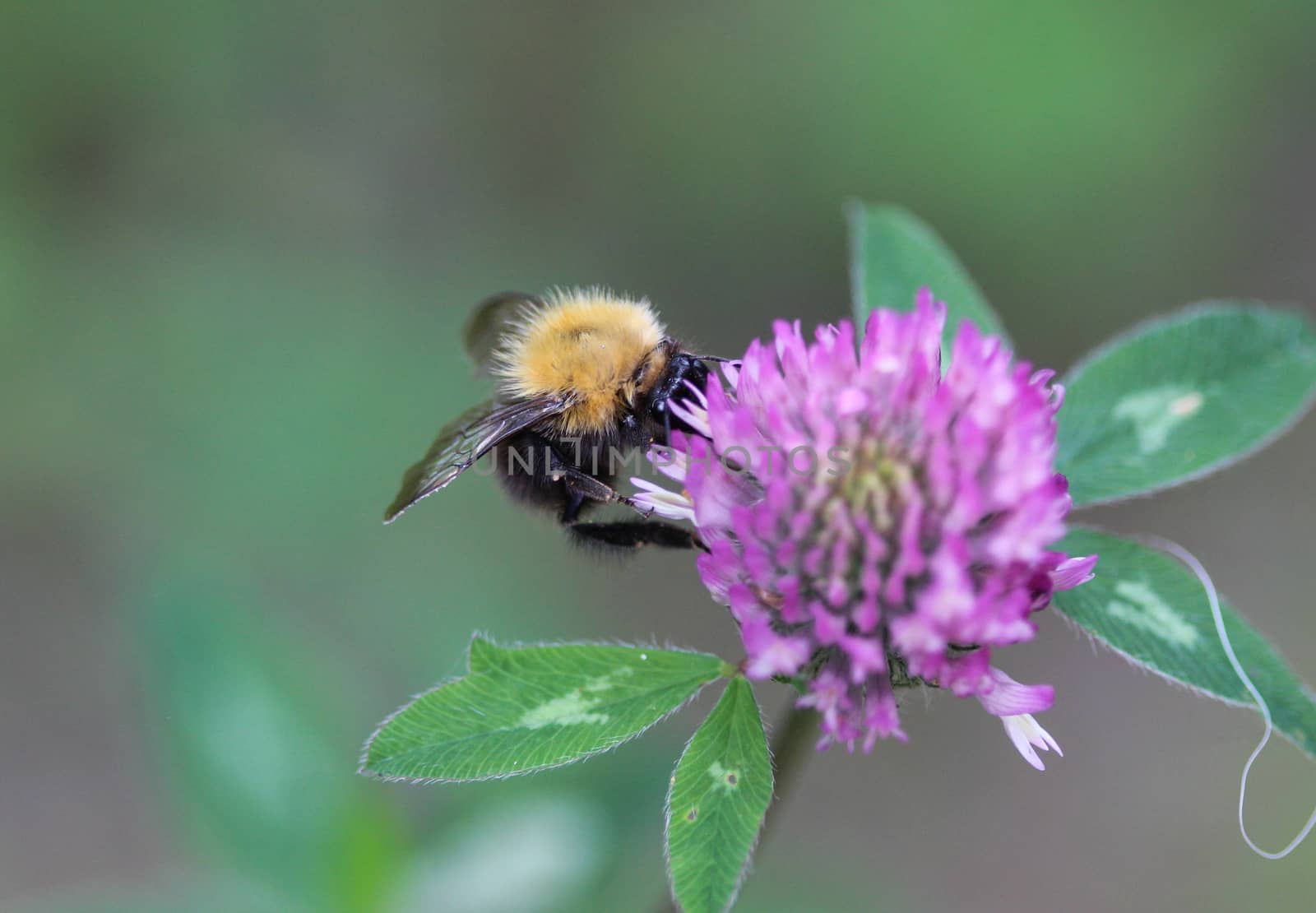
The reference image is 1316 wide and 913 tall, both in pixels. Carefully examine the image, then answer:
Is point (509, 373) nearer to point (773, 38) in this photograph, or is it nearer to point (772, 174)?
point (772, 174)

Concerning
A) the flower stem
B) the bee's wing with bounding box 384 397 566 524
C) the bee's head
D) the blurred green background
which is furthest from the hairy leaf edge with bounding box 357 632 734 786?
the blurred green background

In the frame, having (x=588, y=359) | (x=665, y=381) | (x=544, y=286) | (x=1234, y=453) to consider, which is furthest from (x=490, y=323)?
(x=544, y=286)

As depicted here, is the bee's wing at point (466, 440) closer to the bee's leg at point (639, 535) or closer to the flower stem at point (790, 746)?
the bee's leg at point (639, 535)

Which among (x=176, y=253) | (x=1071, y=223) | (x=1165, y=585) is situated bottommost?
(x=1165, y=585)

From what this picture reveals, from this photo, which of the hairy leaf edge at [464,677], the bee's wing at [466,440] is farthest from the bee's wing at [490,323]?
the hairy leaf edge at [464,677]

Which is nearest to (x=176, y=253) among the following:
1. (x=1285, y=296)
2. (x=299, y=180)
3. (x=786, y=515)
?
(x=299, y=180)

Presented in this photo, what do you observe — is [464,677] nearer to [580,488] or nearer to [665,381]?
[580,488]

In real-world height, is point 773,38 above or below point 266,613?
above

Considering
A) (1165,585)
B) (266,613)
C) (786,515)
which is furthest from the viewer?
(266,613)

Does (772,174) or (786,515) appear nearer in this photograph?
(786,515)
